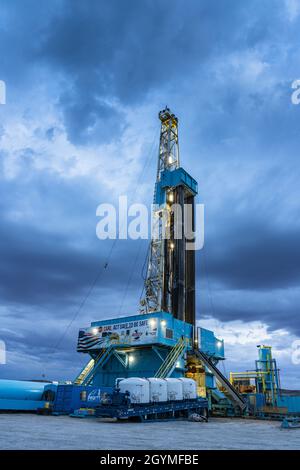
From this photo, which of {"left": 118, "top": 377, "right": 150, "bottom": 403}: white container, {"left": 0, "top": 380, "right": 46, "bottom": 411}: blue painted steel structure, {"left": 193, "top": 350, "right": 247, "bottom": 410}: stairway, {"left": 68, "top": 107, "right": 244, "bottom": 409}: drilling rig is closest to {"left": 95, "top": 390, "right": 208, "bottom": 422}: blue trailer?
{"left": 118, "top": 377, "right": 150, "bottom": 403}: white container

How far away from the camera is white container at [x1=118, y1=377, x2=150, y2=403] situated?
22.4 meters

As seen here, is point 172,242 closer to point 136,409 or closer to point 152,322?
point 152,322

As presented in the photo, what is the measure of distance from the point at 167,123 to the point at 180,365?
3137 cm

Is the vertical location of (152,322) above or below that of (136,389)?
above

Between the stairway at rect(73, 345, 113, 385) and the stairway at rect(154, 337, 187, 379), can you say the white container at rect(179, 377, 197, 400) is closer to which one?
the stairway at rect(154, 337, 187, 379)

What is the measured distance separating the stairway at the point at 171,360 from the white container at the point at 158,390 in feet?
15.3

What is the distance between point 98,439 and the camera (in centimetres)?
1251

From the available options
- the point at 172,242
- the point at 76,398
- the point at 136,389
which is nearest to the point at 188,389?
the point at 136,389

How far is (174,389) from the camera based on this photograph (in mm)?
25250

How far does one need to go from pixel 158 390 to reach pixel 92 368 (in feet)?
45.2

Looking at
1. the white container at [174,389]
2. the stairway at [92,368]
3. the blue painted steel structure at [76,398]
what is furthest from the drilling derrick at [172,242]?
the blue painted steel structure at [76,398]

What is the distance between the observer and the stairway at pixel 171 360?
29.7 meters
